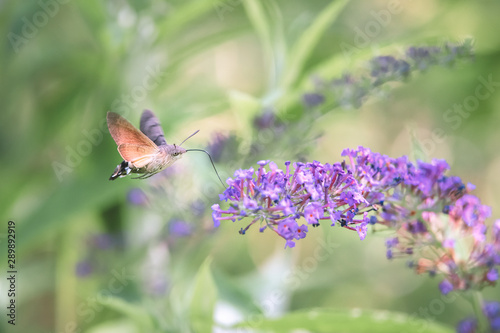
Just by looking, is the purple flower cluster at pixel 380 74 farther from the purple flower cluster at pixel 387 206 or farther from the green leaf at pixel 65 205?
the green leaf at pixel 65 205

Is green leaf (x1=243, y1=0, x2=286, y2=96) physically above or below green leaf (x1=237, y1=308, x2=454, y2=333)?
above

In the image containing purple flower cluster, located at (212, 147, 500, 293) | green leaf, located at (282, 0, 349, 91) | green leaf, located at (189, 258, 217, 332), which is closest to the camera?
purple flower cluster, located at (212, 147, 500, 293)

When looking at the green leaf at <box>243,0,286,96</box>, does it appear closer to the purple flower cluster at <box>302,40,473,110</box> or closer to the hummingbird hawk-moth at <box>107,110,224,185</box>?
the purple flower cluster at <box>302,40,473,110</box>

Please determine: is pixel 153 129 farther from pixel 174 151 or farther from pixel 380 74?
pixel 380 74

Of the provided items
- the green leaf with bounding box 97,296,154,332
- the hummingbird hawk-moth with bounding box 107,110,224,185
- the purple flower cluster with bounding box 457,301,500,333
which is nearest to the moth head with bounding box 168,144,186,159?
the hummingbird hawk-moth with bounding box 107,110,224,185

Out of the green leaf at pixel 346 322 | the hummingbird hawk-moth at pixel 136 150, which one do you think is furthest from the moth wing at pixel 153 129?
the green leaf at pixel 346 322

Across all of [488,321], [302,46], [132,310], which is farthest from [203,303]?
[302,46]

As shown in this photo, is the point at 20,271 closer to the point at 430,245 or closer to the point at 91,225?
the point at 91,225
